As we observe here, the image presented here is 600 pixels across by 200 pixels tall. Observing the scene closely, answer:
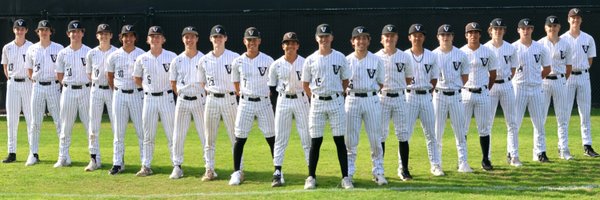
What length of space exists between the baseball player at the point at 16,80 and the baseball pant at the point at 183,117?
9.45 feet

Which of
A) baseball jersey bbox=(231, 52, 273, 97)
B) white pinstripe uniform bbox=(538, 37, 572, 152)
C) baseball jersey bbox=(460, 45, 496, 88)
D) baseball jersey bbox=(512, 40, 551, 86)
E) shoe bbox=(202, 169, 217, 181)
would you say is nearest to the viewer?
baseball jersey bbox=(231, 52, 273, 97)

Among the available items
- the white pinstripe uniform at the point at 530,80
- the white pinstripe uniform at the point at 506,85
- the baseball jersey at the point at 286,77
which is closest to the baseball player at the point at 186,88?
the baseball jersey at the point at 286,77

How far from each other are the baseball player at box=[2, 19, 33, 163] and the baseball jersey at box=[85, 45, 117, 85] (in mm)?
1418

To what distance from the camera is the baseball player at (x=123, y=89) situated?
40.5ft

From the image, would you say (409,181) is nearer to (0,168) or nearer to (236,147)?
(236,147)

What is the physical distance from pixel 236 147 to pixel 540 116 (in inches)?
168

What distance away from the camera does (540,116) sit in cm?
1305

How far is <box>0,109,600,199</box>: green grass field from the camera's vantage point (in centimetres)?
1066

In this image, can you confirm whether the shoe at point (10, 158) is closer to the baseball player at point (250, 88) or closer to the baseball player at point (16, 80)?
the baseball player at point (16, 80)

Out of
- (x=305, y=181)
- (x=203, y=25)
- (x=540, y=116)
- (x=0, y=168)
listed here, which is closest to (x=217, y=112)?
(x=305, y=181)

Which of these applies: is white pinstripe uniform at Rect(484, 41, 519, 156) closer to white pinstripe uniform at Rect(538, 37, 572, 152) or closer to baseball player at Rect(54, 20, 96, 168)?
white pinstripe uniform at Rect(538, 37, 572, 152)

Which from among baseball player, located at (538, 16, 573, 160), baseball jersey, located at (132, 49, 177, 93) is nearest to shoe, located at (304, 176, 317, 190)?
baseball jersey, located at (132, 49, 177, 93)

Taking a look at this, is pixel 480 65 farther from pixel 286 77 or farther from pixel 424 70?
pixel 286 77

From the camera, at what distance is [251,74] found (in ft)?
37.1
